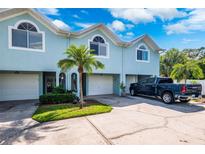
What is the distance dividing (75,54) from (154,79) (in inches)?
289

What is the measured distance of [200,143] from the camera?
4.74 m

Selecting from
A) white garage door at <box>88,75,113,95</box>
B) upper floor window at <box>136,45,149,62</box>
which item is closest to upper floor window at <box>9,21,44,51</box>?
white garage door at <box>88,75,113,95</box>

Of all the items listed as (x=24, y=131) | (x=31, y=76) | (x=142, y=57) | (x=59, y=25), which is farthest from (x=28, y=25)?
(x=142, y=57)

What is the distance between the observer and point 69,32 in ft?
41.3

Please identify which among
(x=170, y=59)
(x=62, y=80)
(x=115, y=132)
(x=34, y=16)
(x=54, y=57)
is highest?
(x=34, y=16)

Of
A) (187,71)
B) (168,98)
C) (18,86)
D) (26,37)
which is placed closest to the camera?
(26,37)

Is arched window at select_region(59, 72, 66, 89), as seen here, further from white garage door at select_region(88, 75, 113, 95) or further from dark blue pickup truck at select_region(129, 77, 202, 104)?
dark blue pickup truck at select_region(129, 77, 202, 104)

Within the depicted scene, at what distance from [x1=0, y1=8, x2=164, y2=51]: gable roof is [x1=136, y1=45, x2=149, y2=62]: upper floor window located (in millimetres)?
866

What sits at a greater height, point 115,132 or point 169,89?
point 169,89

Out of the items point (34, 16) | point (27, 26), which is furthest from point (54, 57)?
point (34, 16)

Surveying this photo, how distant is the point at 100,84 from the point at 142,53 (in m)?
6.03

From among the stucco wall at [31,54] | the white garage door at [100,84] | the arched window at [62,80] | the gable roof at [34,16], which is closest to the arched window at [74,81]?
the arched window at [62,80]

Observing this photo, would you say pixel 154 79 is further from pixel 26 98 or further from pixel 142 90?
pixel 26 98

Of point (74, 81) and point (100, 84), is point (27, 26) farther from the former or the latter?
point (100, 84)
